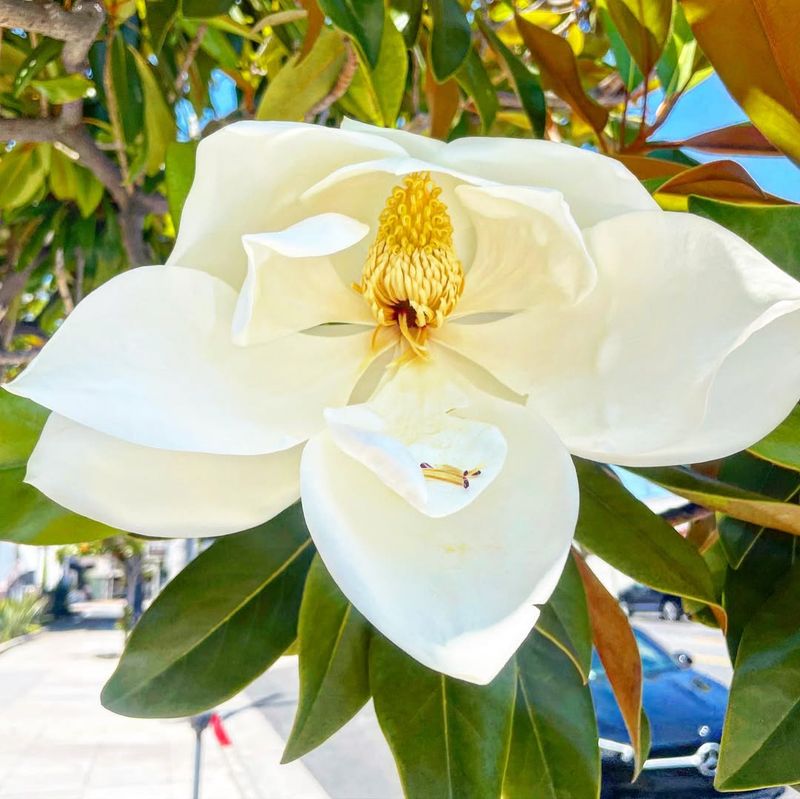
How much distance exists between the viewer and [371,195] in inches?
12.8

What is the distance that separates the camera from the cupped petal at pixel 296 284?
0.26 m

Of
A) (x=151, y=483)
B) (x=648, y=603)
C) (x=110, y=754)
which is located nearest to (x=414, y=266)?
(x=151, y=483)

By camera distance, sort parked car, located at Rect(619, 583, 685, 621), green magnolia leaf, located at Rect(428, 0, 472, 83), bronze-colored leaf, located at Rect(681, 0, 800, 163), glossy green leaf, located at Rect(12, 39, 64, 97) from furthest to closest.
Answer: parked car, located at Rect(619, 583, 685, 621) → glossy green leaf, located at Rect(12, 39, 64, 97) → green magnolia leaf, located at Rect(428, 0, 472, 83) → bronze-colored leaf, located at Rect(681, 0, 800, 163)

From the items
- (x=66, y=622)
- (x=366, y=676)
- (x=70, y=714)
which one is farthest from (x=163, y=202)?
(x=66, y=622)

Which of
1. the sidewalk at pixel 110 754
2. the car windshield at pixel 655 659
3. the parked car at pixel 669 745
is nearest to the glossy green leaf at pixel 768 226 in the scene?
the parked car at pixel 669 745

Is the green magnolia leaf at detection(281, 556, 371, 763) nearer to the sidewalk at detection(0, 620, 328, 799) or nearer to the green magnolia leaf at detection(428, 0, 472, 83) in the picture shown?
the green magnolia leaf at detection(428, 0, 472, 83)

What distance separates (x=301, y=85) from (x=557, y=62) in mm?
173

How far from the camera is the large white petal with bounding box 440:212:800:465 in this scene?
26 cm

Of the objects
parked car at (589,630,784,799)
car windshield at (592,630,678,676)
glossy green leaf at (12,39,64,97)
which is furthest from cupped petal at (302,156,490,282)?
car windshield at (592,630,678,676)

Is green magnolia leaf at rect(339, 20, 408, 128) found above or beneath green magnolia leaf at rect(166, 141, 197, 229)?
above

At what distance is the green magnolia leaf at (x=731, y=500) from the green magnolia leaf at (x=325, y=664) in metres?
0.16

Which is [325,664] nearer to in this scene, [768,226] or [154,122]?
[768,226]

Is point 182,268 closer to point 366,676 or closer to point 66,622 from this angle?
point 366,676

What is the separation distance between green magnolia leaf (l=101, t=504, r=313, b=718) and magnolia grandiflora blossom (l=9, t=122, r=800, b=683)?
0.14 metres
